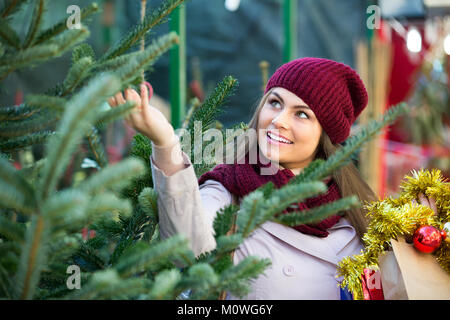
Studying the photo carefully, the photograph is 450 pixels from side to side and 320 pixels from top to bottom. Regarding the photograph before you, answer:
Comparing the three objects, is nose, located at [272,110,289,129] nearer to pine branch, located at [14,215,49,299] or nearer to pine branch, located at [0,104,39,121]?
pine branch, located at [0,104,39,121]

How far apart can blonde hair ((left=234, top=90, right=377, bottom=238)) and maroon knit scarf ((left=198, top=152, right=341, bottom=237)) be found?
4 centimetres

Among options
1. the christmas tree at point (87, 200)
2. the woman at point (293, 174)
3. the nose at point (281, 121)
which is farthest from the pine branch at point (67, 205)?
the nose at point (281, 121)

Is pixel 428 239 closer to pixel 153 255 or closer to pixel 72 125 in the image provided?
pixel 153 255

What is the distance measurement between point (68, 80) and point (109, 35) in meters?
2.96

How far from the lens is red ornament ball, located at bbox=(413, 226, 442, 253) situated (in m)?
1.06

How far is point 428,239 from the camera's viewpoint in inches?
41.7

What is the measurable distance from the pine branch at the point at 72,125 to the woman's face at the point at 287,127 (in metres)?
0.82

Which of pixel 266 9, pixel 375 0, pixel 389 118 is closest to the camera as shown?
pixel 389 118

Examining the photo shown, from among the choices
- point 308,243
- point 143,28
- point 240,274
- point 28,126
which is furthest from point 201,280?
point 308,243

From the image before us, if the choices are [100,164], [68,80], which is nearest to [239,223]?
[68,80]

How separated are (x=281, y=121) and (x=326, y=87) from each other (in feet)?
0.56

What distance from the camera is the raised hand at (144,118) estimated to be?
904 millimetres

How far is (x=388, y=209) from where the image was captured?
1.12 metres
